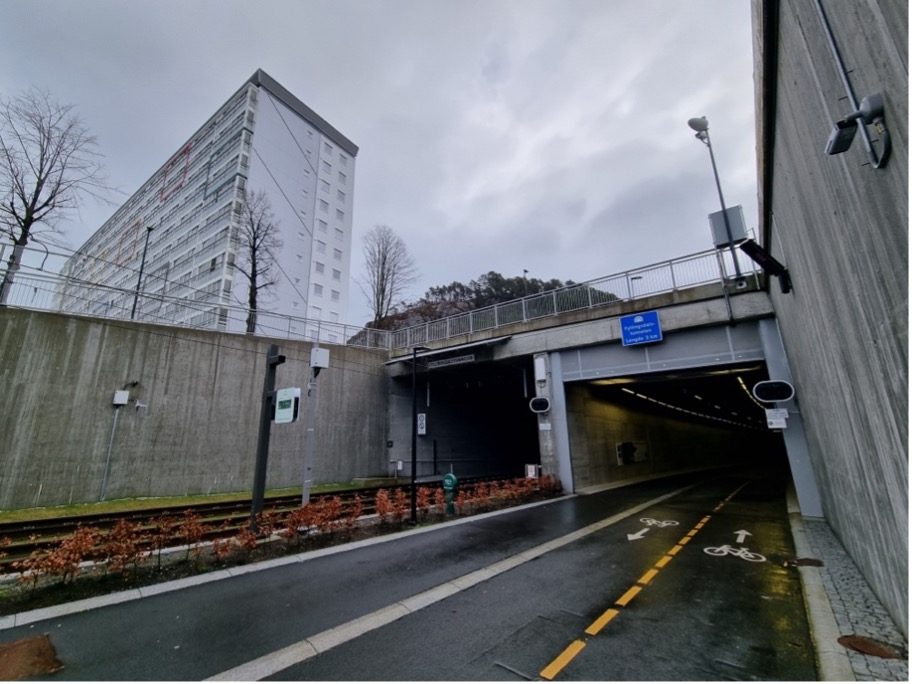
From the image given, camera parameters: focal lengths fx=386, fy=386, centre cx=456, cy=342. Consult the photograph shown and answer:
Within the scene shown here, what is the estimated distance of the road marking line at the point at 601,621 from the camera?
14.8 feet

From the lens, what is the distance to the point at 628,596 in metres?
5.61

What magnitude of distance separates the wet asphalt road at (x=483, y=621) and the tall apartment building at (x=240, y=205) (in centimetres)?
4073

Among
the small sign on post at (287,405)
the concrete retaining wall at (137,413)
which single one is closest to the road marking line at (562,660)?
the small sign on post at (287,405)

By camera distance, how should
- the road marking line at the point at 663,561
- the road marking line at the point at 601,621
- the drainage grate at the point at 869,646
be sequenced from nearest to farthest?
the drainage grate at the point at 869,646 → the road marking line at the point at 601,621 → the road marking line at the point at 663,561

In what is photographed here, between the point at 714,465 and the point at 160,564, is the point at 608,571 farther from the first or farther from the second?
the point at 714,465

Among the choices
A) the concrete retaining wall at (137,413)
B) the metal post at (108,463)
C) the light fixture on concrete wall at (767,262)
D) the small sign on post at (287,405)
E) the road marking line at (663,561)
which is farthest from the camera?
the metal post at (108,463)

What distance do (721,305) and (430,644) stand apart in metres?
14.9

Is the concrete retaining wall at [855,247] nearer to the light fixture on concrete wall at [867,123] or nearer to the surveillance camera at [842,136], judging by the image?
the light fixture on concrete wall at [867,123]

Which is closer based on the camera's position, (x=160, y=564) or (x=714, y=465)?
(x=160, y=564)

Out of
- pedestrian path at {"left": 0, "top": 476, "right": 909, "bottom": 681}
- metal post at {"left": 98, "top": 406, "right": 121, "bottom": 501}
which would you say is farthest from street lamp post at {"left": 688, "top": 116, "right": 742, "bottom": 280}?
metal post at {"left": 98, "top": 406, "right": 121, "bottom": 501}

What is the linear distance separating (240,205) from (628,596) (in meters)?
47.9

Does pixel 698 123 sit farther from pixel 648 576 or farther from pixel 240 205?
pixel 240 205

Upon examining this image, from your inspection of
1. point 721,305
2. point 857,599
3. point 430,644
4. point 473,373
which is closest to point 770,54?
point 857,599

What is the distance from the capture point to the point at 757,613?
16.6ft
